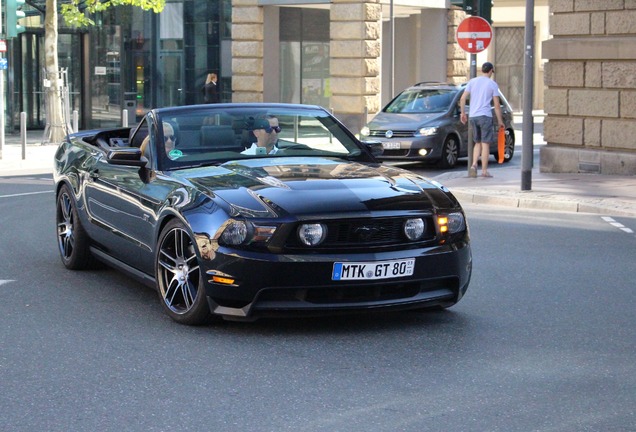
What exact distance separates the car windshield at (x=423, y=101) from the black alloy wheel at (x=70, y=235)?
14.1 m

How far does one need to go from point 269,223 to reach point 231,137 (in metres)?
1.69

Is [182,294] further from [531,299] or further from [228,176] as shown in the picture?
[531,299]

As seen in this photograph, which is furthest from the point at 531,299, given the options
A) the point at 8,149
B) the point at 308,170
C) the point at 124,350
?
the point at 8,149

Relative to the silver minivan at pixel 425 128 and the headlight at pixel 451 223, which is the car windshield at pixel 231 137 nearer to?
the headlight at pixel 451 223

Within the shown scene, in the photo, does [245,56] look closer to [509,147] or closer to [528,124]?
[509,147]

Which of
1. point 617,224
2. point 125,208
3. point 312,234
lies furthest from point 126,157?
point 617,224

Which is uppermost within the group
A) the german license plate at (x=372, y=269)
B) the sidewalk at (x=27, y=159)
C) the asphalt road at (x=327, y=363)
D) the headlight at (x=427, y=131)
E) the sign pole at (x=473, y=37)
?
the sign pole at (x=473, y=37)

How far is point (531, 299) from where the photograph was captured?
29.8ft

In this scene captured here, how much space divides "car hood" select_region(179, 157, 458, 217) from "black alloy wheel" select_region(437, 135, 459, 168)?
15.0 m

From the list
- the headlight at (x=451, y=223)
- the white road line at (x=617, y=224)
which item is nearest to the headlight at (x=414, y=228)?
the headlight at (x=451, y=223)

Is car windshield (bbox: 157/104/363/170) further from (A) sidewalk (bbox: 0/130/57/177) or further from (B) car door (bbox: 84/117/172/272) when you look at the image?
(A) sidewalk (bbox: 0/130/57/177)

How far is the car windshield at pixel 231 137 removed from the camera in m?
8.88

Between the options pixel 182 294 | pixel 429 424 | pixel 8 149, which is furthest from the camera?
pixel 8 149

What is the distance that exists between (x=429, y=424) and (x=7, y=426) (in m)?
1.82
